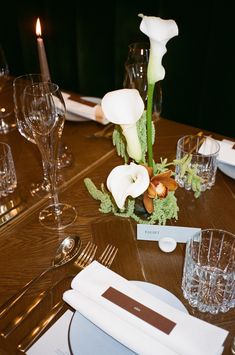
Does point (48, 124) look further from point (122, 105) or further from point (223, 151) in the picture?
point (223, 151)

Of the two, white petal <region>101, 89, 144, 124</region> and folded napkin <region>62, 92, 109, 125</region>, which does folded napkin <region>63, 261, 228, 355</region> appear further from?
folded napkin <region>62, 92, 109, 125</region>

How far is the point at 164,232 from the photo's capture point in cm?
80

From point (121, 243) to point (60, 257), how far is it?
0.13m

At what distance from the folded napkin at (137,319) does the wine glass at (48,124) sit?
0.74 ft

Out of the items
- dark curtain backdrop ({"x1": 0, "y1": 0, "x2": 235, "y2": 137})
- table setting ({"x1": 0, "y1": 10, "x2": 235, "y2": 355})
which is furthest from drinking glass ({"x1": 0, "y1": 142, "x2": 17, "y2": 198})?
dark curtain backdrop ({"x1": 0, "y1": 0, "x2": 235, "y2": 137})

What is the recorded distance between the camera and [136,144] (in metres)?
0.76

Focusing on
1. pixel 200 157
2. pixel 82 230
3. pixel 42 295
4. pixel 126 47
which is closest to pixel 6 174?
pixel 82 230

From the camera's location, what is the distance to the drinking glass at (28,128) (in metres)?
0.87

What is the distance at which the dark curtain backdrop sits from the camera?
178 cm

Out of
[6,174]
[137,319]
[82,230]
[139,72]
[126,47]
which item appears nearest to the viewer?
[137,319]

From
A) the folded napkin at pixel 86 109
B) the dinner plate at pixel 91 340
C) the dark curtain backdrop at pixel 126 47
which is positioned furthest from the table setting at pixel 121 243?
the dark curtain backdrop at pixel 126 47

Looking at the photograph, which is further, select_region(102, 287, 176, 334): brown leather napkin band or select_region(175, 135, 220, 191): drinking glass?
select_region(175, 135, 220, 191): drinking glass

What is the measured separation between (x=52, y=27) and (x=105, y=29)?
1.05 feet

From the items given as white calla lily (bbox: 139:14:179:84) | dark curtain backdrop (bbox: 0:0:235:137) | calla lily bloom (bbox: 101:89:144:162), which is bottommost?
dark curtain backdrop (bbox: 0:0:235:137)
